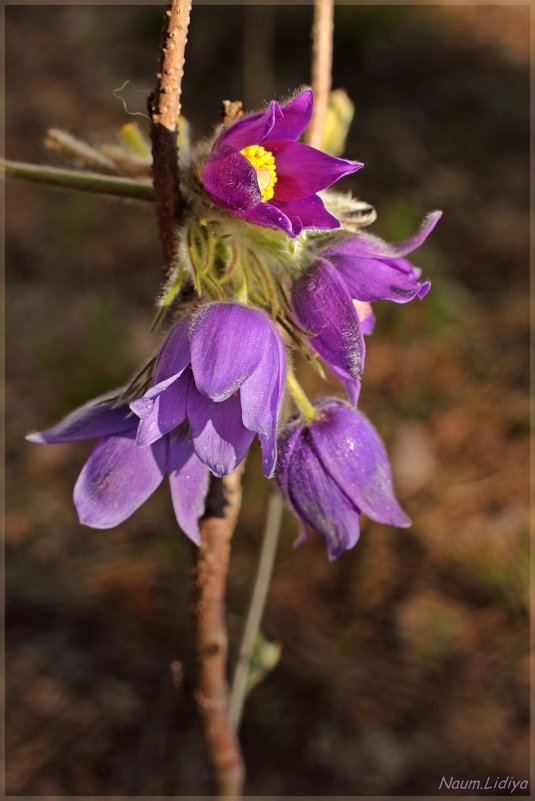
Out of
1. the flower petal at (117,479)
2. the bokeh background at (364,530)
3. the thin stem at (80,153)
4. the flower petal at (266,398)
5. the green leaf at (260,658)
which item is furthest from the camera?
the bokeh background at (364,530)

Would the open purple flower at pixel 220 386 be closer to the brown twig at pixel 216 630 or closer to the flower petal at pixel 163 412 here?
the flower petal at pixel 163 412

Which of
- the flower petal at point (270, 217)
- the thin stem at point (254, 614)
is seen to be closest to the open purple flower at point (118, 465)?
the flower petal at point (270, 217)

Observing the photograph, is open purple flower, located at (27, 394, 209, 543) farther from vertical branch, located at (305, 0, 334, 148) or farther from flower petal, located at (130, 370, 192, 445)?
vertical branch, located at (305, 0, 334, 148)

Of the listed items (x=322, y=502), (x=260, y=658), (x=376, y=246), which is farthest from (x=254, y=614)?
(x=376, y=246)

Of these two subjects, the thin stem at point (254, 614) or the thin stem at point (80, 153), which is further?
the thin stem at point (254, 614)

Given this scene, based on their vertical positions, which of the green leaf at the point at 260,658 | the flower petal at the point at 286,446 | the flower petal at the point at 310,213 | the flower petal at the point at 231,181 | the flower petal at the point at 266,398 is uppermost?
the flower petal at the point at 231,181

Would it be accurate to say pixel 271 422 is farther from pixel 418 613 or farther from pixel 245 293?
pixel 418 613
